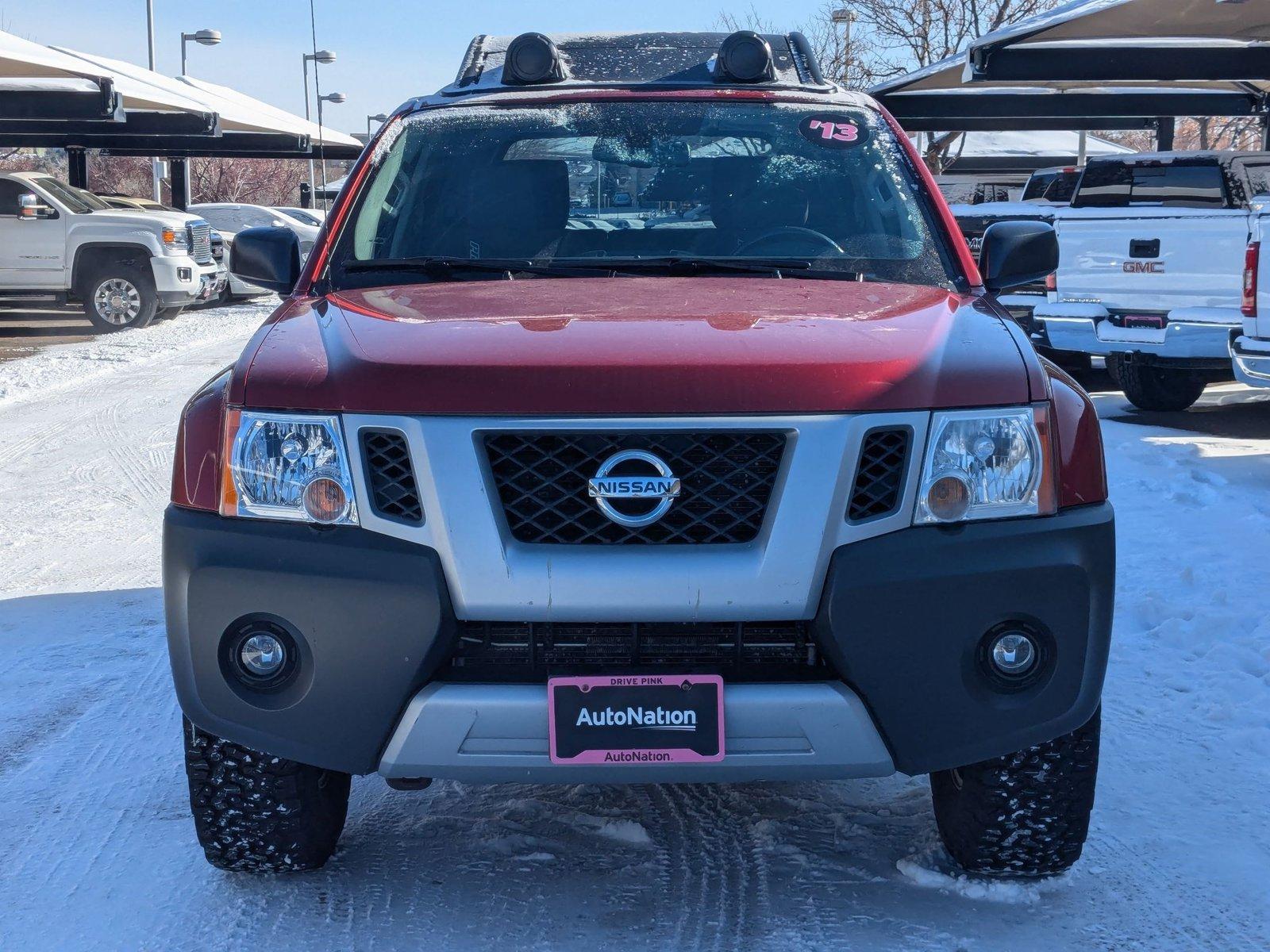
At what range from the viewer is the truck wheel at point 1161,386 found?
35.7 ft

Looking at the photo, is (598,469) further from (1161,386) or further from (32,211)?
(32,211)

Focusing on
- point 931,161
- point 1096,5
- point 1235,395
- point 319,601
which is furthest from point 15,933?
point 931,161

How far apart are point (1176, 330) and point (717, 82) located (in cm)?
672

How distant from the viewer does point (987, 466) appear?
2.75 metres

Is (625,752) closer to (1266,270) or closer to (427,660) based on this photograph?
(427,660)

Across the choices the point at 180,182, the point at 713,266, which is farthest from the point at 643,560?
the point at 180,182

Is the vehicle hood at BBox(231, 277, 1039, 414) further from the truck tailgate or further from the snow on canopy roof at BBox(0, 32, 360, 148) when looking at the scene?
the snow on canopy roof at BBox(0, 32, 360, 148)

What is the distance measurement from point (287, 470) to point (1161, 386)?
9.36 metres

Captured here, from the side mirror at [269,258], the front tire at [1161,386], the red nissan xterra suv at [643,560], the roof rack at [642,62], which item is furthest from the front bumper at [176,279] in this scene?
the red nissan xterra suv at [643,560]

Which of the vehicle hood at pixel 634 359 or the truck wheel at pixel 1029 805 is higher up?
the vehicle hood at pixel 634 359

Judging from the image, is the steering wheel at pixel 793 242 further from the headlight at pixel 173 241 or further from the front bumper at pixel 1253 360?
the headlight at pixel 173 241

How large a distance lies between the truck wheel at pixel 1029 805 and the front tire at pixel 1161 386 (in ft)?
27.6

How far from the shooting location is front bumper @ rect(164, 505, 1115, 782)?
263cm

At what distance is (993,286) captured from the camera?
3.80 m
